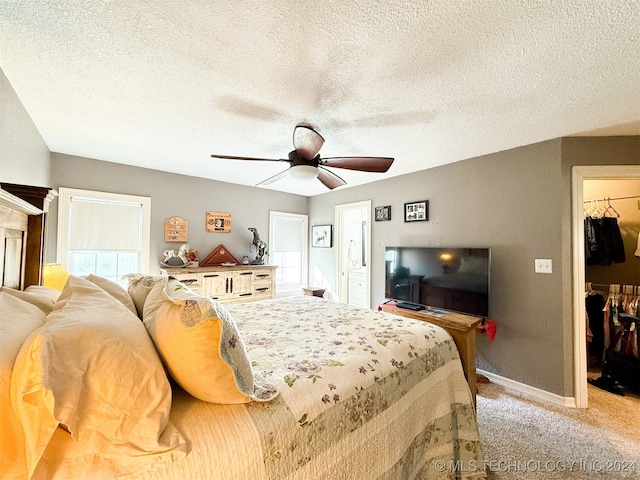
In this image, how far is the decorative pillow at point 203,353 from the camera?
31.9 inches

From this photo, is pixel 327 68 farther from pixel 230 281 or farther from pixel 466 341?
pixel 230 281

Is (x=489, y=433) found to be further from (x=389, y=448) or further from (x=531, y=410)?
(x=389, y=448)

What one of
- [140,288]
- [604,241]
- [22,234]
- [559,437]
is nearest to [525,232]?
[604,241]

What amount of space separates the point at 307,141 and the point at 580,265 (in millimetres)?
2666

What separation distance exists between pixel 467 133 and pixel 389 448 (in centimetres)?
250

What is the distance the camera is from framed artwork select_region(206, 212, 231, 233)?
411 cm

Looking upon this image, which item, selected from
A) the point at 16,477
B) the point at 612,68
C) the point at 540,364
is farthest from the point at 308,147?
the point at 540,364

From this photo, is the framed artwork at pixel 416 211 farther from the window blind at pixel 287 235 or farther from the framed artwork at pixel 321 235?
the window blind at pixel 287 235

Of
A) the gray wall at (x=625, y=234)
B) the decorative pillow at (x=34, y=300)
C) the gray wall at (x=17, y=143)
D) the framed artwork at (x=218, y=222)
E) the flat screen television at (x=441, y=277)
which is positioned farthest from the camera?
the framed artwork at (x=218, y=222)

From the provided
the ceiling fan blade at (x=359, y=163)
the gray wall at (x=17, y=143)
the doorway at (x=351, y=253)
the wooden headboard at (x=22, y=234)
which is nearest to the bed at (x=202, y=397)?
the wooden headboard at (x=22, y=234)

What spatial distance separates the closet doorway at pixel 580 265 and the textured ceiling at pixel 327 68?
341mm

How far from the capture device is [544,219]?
2543 mm

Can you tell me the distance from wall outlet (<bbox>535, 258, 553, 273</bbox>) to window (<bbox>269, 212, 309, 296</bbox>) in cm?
362

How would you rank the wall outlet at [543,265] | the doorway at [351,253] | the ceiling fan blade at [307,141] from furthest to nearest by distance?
the doorway at [351,253]
the wall outlet at [543,265]
the ceiling fan blade at [307,141]
